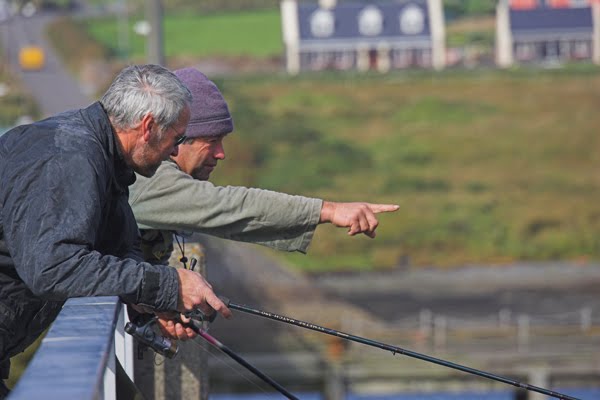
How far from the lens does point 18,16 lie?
270ft

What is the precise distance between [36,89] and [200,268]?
51.5 meters

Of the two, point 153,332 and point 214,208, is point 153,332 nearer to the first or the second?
point 153,332

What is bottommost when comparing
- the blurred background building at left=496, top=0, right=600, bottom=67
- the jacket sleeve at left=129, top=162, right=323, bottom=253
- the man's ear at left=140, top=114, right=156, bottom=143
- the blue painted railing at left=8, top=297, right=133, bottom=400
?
the blurred background building at left=496, top=0, right=600, bottom=67

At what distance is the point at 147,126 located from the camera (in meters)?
3.68

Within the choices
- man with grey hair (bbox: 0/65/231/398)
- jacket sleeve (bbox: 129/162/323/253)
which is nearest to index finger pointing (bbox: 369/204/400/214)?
jacket sleeve (bbox: 129/162/323/253)

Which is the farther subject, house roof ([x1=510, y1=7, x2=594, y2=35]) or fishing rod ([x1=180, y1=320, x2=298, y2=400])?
house roof ([x1=510, y1=7, x2=594, y2=35])

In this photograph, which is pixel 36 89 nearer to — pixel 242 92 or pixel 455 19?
pixel 242 92

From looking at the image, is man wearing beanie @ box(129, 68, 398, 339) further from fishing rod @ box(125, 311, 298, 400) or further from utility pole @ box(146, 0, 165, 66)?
utility pole @ box(146, 0, 165, 66)

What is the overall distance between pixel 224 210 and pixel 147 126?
1032mm

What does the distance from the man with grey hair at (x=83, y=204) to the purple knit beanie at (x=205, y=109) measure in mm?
887

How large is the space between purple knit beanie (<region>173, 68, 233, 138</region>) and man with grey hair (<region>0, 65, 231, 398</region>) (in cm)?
89

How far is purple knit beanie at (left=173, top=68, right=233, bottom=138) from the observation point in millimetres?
4791

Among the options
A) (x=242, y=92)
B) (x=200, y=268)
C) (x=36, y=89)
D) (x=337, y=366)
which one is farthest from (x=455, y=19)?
(x=200, y=268)

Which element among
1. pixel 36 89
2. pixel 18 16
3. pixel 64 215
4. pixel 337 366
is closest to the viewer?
pixel 64 215
